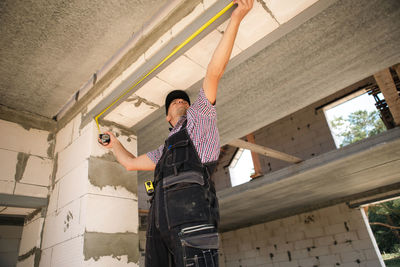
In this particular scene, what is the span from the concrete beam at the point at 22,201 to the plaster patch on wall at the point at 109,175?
2.18 ft

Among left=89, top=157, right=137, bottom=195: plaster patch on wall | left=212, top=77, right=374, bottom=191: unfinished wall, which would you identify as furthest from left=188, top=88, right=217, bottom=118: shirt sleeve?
left=212, top=77, right=374, bottom=191: unfinished wall

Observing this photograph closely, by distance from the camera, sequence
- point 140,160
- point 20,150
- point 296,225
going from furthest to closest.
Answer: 1. point 296,225
2. point 20,150
3. point 140,160

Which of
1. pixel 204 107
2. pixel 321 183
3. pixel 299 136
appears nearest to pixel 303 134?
pixel 299 136

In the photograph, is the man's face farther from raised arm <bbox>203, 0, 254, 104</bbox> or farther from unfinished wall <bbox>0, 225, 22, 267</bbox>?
unfinished wall <bbox>0, 225, 22, 267</bbox>

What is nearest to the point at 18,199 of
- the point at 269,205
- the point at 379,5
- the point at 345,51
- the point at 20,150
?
the point at 20,150

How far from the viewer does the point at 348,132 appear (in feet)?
54.8

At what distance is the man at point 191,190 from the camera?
106cm

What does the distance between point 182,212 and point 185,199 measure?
0.17 feet

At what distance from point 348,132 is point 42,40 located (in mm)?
17817

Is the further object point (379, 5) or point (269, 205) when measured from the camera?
point (269, 205)

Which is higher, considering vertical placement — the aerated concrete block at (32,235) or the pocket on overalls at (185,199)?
the aerated concrete block at (32,235)

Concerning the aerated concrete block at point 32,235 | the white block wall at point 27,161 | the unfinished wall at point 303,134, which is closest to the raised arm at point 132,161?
the white block wall at point 27,161

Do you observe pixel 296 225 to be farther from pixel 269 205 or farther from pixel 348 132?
pixel 348 132

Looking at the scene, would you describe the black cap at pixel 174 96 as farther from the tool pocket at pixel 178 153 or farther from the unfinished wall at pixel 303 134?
the unfinished wall at pixel 303 134
